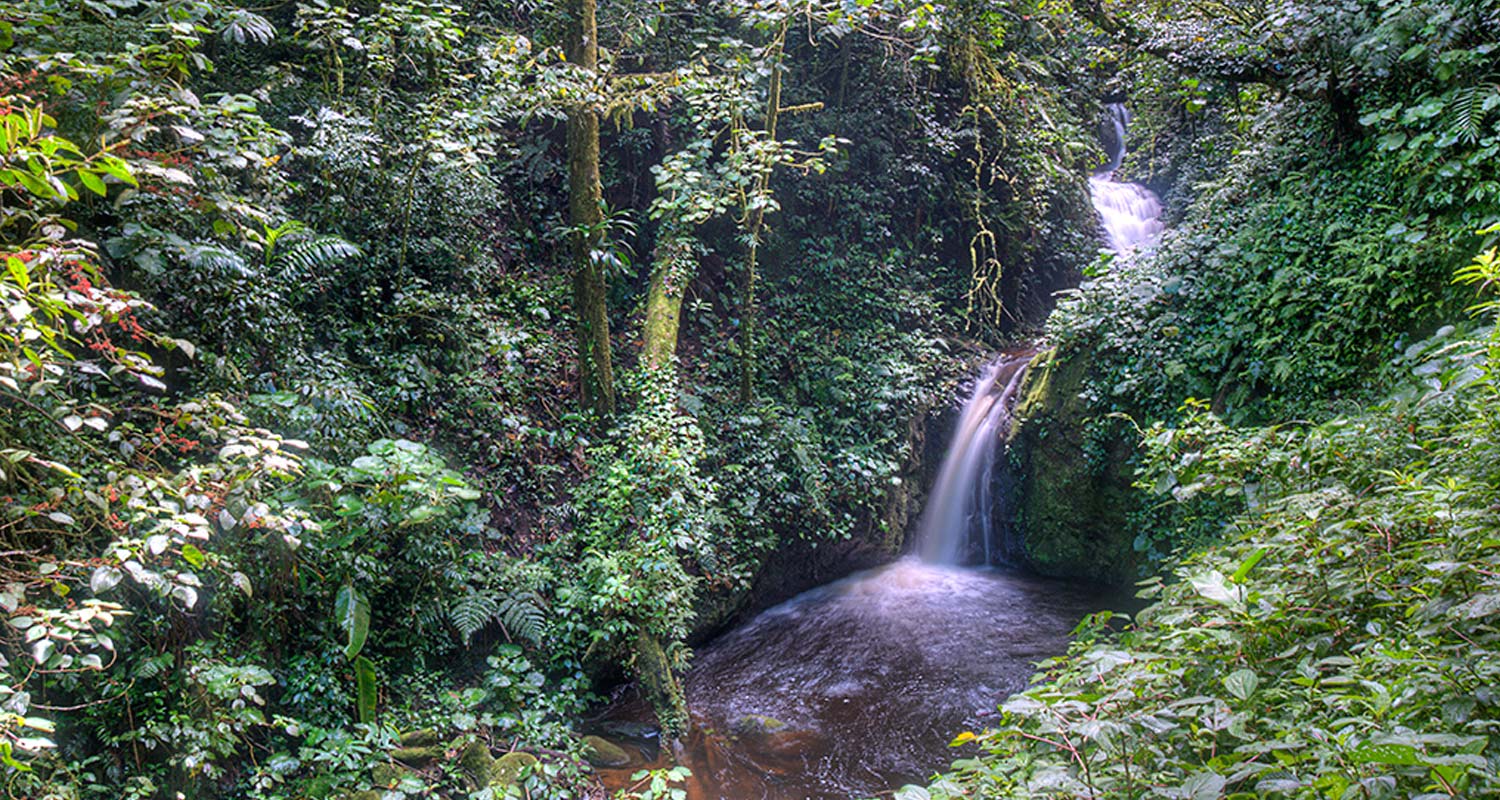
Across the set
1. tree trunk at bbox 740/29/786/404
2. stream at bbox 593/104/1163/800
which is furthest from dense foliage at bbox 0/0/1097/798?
stream at bbox 593/104/1163/800

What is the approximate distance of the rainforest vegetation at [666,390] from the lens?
2475 millimetres

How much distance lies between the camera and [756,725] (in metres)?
5.35

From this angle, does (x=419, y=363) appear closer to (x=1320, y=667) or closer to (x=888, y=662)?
(x=888, y=662)

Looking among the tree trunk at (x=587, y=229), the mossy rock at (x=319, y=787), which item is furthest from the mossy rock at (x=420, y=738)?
the tree trunk at (x=587, y=229)

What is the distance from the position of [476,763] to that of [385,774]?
0.45 meters

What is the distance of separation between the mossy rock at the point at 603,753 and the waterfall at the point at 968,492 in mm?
4810

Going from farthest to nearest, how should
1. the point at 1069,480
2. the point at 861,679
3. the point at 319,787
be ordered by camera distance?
the point at 1069,480
the point at 861,679
the point at 319,787

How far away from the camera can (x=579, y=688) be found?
4953mm

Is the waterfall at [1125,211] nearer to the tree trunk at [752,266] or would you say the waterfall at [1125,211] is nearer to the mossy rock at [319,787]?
the tree trunk at [752,266]

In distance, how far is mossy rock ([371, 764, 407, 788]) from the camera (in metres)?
3.65

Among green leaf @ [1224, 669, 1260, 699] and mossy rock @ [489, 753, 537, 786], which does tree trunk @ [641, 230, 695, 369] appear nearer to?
mossy rock @ [489, 753, 537, 786]

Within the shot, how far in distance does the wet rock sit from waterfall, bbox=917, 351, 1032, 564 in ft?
12.3

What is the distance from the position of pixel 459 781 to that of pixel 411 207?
4.19 metres

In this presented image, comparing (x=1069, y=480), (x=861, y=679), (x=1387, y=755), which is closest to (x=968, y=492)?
(x=1069, y=480)
